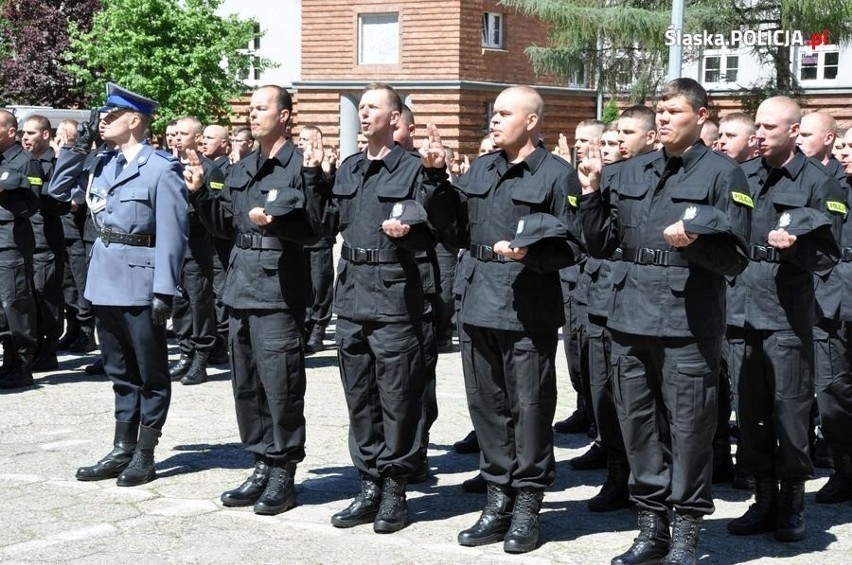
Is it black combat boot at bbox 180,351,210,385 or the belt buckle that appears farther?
black combat boot at bbox 180,351,210,385

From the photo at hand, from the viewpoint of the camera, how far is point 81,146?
1010cm

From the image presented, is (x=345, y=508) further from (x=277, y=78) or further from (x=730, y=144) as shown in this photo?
(x=277, y=78)

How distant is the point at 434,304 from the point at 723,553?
7.11 feet

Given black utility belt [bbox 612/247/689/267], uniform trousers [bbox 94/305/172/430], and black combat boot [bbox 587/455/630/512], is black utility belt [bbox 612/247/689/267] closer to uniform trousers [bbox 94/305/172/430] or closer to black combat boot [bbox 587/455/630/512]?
black combat boot [bbox 587/455/630/512]

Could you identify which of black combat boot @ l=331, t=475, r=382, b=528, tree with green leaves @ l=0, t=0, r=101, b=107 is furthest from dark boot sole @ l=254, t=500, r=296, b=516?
tree with green leaves @ l=0, t=0, r=101, b=107

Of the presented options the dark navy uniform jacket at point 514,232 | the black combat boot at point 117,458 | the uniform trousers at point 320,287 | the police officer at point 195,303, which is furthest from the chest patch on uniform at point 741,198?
the uniform trousers at point 320,287

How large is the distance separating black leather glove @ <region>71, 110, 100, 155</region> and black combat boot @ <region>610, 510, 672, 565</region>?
19.4ft

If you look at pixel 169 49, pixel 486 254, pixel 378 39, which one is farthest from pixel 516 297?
pixel 378 39

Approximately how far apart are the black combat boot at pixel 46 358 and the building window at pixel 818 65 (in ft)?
81.2

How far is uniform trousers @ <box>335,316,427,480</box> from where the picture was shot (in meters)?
6.53

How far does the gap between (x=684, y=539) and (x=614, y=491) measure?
1.18 metres

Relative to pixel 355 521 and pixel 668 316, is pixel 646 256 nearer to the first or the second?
pixel 668 316

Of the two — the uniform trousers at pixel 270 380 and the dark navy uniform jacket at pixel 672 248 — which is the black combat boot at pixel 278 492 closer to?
the uniform trousers at pixel 270 380

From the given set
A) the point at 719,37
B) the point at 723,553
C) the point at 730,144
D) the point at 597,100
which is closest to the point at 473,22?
the point at 597,100
